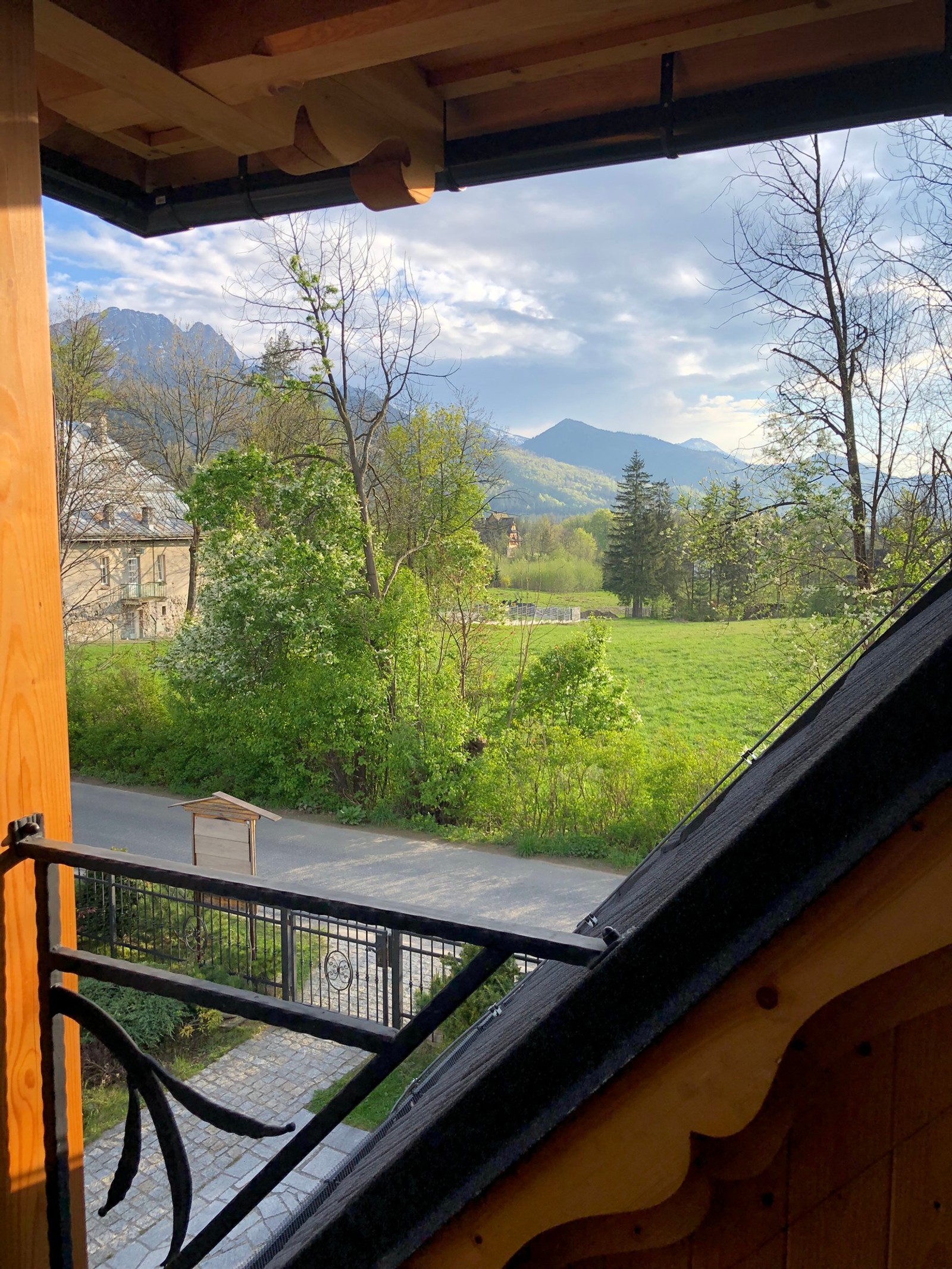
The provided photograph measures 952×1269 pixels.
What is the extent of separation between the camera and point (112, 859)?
80 centimetres

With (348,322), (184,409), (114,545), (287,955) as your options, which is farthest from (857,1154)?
(184,409)

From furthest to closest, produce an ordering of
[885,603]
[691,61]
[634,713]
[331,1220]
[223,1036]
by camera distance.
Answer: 1. [634,713]
2. [885,603]
3. [223,1036]
4. [691,61]
5. [331,1220]

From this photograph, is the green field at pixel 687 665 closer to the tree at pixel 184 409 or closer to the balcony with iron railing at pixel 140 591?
the balcony with iron railing at pixel 140 591

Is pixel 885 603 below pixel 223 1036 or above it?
above

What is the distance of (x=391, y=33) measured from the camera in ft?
2.81

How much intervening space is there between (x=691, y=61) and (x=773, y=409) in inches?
268

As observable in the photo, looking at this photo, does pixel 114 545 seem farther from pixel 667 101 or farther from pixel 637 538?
pixel 667 101

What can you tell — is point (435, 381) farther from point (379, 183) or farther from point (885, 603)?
point (379, 183)

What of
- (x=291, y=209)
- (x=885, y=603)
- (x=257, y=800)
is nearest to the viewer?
(x=291, y=209)

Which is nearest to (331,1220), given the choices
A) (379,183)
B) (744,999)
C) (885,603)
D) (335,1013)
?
(335,1013)

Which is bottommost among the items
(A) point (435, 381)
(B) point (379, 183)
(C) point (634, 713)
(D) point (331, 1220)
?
(C) point (634, 713)

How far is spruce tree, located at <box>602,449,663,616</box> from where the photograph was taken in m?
12.3

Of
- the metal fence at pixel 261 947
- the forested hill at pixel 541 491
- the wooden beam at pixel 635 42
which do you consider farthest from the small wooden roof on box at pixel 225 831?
the forested hill at pixel 541 491

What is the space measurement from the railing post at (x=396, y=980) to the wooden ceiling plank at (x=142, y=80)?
14.3ft
